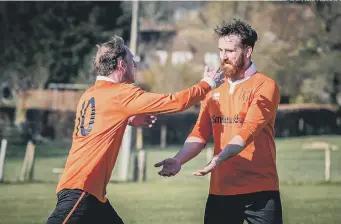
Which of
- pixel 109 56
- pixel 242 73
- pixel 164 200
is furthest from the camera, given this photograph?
pixel 164 200

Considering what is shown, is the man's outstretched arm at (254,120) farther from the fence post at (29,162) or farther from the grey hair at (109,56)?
the fence post at (29,162)

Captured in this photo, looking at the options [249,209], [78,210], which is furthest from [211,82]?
[78,210]

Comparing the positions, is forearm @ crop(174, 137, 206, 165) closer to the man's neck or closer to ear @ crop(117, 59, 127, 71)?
the man's neck

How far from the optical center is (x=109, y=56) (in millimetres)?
7082

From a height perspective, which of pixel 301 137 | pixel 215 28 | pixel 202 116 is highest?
pixel 215 28

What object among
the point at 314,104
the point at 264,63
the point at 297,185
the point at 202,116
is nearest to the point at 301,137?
the point at 314,104

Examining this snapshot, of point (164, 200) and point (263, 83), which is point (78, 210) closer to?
point (263, 83)

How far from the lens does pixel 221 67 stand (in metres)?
6.96

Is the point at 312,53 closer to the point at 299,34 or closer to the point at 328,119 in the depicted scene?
the point at 299,34

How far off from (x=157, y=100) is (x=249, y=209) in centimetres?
117

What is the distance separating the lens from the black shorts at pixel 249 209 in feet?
22.4

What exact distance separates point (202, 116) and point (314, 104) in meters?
52.3

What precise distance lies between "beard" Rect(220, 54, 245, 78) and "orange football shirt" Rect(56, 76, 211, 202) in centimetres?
22

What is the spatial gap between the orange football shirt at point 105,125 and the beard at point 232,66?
0.71 feet
